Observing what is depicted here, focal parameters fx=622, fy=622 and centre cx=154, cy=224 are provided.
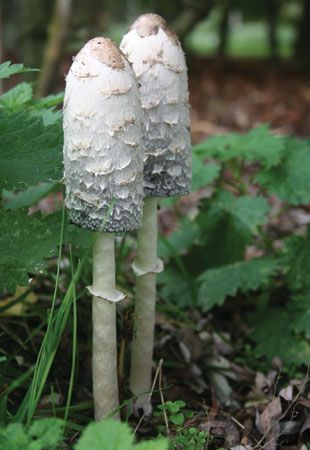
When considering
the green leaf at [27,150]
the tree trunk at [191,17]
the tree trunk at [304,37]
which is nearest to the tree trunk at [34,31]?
the tree trunk at [191,17]

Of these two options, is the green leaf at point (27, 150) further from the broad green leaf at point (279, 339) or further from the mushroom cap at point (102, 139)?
the broad green leaf at point (279, 339)

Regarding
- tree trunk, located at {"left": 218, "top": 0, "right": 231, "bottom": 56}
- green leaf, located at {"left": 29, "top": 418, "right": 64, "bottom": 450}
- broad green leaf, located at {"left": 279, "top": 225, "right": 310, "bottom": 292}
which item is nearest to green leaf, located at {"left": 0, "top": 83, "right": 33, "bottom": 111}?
green leaf, located at {"left": 29, "top": 418, "right": 64, "bottom": 450}

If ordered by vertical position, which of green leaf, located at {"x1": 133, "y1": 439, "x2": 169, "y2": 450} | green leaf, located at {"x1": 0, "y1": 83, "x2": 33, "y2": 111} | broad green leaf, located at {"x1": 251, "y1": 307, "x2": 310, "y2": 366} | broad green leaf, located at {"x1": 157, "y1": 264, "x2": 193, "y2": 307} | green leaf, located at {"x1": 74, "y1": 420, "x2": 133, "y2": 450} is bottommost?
broad green leaf, located at {"x1": 251, "y1": 307, "x2": 310, "y2": 366}

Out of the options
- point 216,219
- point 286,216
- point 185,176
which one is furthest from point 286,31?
point 185,176

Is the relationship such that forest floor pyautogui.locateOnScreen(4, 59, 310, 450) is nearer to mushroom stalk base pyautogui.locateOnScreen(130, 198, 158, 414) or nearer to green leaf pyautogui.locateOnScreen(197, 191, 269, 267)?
mushroom stalk base pyautogui.locateOnScreen(130, 198, 158, 414)

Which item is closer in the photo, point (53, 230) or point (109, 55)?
point (109, 55)

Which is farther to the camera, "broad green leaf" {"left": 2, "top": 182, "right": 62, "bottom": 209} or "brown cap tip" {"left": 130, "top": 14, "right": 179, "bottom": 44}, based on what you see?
"broad green leaf" {"left": 2, "top": 182, "right": 62, "bottom": 209}

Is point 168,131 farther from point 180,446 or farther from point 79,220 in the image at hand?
point 180,446
